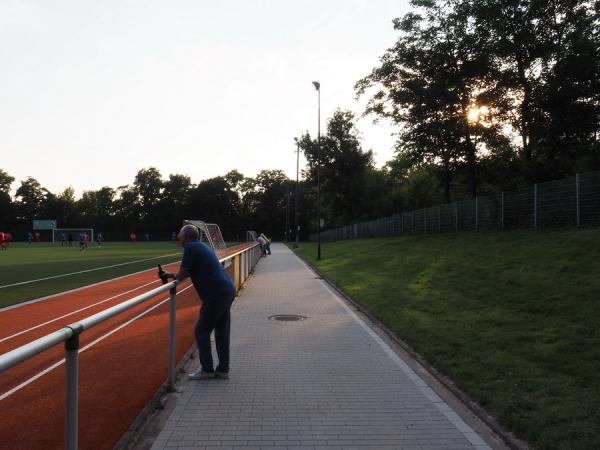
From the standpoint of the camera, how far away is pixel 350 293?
1462 cm

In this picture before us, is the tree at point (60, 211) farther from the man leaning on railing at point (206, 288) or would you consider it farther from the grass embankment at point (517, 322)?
the man leaning on railing at point (206, 288)

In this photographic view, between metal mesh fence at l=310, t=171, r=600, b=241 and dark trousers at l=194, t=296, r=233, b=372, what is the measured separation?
12.6 m

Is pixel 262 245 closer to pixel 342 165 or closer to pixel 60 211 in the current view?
pixel 342 165

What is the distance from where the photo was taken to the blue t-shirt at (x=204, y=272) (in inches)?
234

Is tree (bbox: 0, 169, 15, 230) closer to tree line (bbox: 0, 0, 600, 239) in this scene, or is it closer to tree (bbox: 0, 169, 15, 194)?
tree (bbox: 0, 169, 15, 194)

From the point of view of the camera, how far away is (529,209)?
18.9m

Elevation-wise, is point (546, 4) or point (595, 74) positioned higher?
point (546, 4)

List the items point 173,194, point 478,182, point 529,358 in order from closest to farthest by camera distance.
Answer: point 529,358 < point 478,182 < point 173,194

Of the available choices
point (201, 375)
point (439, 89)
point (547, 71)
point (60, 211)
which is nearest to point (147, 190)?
point (60, 211)

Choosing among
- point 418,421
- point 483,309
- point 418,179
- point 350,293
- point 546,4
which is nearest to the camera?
point 418,421

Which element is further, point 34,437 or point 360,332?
point 360,332

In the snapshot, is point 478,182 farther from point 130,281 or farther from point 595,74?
point 130,281

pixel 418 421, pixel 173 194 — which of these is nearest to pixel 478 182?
pixel 418 421

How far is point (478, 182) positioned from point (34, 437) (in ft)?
110
